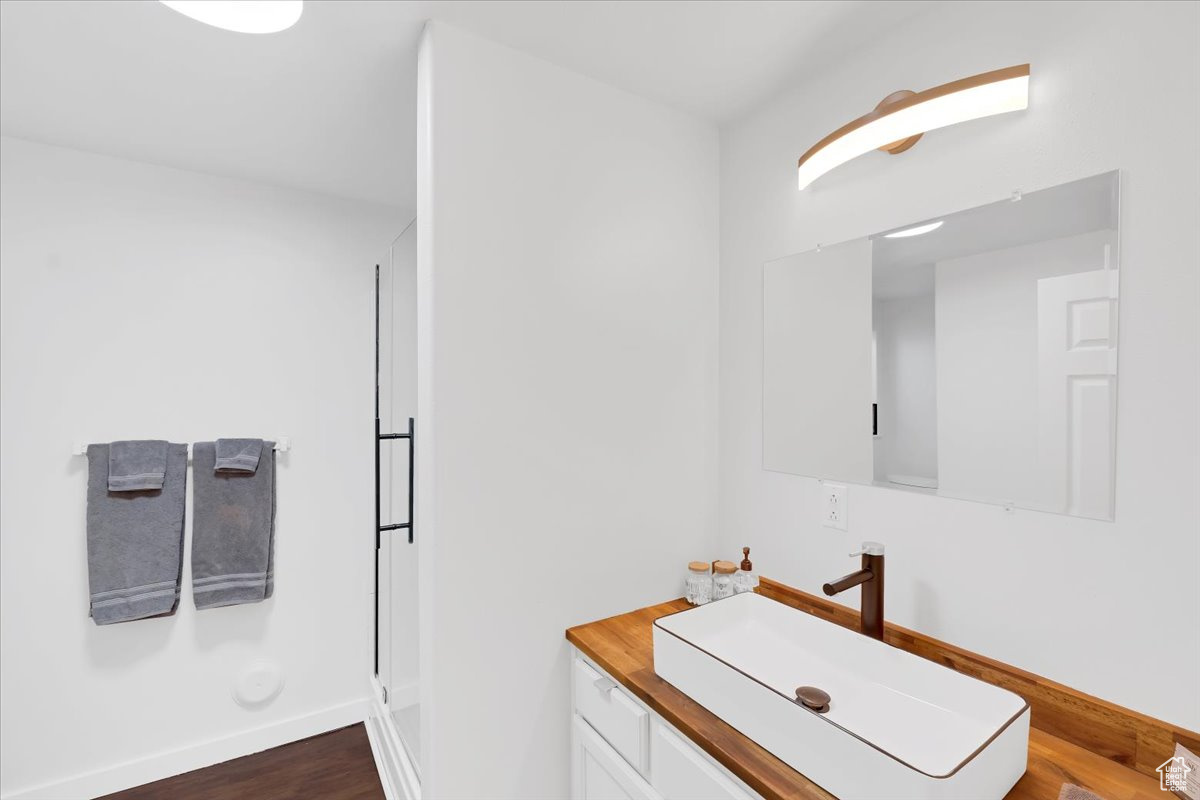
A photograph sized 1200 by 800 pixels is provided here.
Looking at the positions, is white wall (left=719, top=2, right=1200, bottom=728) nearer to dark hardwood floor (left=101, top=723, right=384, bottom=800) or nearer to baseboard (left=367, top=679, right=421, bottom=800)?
baseboard (left=367, top=679, right=421, bottom=800)

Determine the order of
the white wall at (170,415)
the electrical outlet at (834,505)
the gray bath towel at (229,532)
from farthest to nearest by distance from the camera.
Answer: the gray bath towel at (229,532) → the white wall at (170,415) → the electrical outlet at (834,505)

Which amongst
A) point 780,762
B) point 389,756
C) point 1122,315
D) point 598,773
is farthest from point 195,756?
point 1122,315

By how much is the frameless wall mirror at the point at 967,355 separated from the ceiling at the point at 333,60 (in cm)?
56

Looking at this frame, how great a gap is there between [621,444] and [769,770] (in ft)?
2.91

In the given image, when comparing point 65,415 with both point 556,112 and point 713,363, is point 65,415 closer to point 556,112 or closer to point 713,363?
point 556,112

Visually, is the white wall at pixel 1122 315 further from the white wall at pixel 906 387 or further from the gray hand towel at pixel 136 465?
the gray hand towel at pixel 136 465

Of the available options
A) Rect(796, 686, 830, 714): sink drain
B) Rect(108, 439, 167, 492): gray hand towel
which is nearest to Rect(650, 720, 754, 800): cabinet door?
Rect(796, 686, 830, 714): sink drain

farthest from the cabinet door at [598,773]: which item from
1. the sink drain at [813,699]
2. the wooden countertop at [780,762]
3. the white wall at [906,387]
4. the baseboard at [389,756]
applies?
the white wall at [906,387]

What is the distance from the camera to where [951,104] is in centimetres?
112

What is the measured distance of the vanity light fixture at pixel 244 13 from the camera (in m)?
1.20

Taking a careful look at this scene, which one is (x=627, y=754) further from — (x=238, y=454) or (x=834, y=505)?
(x=238, y=454)

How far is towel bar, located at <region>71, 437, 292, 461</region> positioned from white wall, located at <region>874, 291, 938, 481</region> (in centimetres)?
228

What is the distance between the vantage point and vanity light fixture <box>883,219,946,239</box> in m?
1.27

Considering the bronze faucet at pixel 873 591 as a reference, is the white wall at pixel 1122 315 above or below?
above
